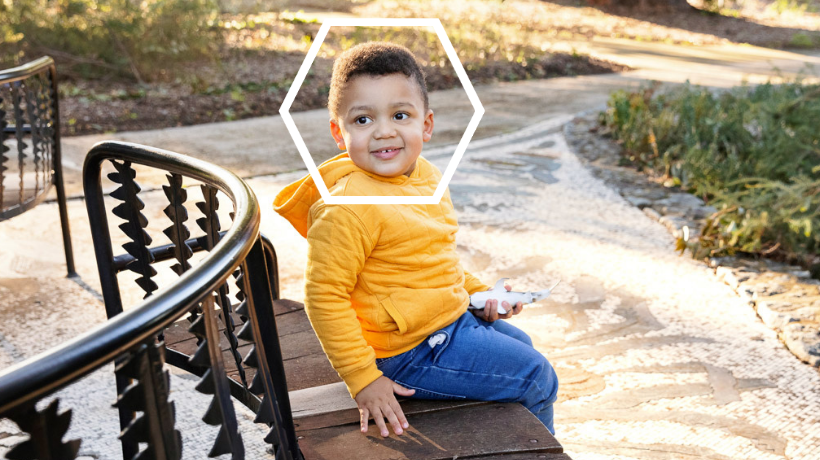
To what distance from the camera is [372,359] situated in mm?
1672

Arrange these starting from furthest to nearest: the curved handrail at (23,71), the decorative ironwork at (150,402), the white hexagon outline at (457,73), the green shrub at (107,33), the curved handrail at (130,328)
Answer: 1. the green shrub at (107,33)
2. the curved handrail at (23,71)
3. the white hexagon outline at (457,73)
4. the decorative ironwork at (150,402)
5. the curved handrail at (130,328)

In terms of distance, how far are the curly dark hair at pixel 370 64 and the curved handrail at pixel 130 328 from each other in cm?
35

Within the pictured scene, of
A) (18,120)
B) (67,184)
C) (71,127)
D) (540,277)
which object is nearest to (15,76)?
(18,120)

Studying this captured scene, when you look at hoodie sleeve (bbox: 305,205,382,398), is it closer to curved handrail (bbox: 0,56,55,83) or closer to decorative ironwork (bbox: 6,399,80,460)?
decorative ironwork (bbox: 6,399,80,460)

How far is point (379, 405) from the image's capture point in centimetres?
167

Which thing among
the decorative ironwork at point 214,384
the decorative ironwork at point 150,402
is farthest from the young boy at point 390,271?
the decorative ironwork at point 150,402

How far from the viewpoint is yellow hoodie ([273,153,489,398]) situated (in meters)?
1.59

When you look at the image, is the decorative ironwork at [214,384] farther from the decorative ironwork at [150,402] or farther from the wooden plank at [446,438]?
the wooden plank at [446,438]

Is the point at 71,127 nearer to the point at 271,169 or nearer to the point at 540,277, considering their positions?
the point at 271,169

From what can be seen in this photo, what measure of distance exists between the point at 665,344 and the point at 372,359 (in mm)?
1824

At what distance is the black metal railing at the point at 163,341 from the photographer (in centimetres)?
74

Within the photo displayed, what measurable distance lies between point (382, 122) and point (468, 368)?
0.63 m

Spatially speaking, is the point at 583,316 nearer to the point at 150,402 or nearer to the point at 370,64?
the point at 370,64

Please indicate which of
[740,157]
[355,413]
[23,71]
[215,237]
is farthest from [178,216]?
[740,157]
